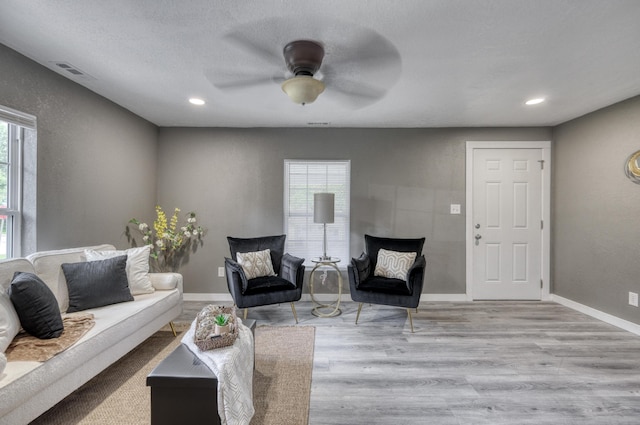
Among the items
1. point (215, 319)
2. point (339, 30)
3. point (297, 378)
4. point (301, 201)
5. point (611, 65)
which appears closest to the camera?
point (215, 319)

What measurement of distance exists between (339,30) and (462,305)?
3.55 m

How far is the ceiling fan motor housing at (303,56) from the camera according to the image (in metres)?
1.98

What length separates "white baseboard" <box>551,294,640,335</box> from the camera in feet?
9.82

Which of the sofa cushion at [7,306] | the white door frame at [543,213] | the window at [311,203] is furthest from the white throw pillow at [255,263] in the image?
the white door frame at [543,213]

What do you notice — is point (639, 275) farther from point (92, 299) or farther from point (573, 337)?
point (92, 299)

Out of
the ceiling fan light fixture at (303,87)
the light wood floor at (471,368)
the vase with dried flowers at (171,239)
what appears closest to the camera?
the light wood floor at (471,368)

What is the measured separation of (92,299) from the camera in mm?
2250

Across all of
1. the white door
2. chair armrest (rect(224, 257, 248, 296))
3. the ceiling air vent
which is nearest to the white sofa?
chair armrest (rect(224, 257, 248, 296))

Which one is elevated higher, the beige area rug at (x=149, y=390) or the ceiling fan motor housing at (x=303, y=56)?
the ceiling fan motor housing at (x=303, y=56)

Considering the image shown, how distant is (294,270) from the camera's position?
328cm

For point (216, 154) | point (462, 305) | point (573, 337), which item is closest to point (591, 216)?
point (573, 337)

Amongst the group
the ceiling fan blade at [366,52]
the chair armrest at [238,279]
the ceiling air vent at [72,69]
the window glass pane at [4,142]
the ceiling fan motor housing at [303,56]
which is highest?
the ceiling air vent at [72,69]

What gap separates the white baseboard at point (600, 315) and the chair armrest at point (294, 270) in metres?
3.35

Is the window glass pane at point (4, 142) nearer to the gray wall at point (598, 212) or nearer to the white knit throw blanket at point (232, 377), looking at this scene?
the white knit throw blanket at point (232, 377)
